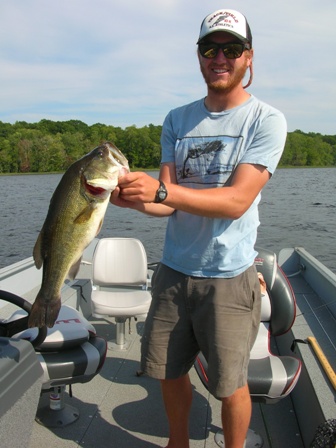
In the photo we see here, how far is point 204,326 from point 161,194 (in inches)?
30.6

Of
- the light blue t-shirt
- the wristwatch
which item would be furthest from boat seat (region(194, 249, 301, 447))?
the wristwatch

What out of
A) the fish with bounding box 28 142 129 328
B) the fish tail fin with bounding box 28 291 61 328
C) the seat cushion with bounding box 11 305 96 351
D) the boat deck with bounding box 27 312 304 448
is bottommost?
the boat deck with bounding box 27 312 304 448

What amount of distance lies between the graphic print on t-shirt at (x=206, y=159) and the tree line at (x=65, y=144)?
1.45ft

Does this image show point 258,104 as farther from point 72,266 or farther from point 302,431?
point 302,431

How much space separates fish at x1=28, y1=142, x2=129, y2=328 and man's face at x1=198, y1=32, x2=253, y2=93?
0.76 m

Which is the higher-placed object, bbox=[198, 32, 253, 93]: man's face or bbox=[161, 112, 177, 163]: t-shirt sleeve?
bbox=[198, 32, 253, 93]: man's face

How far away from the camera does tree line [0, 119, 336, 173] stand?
56.3ft

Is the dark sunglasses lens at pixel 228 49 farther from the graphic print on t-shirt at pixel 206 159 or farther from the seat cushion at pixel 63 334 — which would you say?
the seat cushion at pixel 63 334

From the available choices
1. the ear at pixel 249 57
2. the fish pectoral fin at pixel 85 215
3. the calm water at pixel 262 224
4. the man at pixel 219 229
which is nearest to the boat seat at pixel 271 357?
the man at pixel 219 229

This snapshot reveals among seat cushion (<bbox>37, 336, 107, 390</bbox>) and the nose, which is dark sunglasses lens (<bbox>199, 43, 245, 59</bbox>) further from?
seat cushion (<bbox>37, 336, 107, 390</bbox>)

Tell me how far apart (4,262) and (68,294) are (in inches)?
404

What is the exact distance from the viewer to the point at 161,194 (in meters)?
1.87

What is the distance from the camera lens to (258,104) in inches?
87.0

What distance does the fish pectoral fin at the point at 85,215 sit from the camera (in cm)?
172
